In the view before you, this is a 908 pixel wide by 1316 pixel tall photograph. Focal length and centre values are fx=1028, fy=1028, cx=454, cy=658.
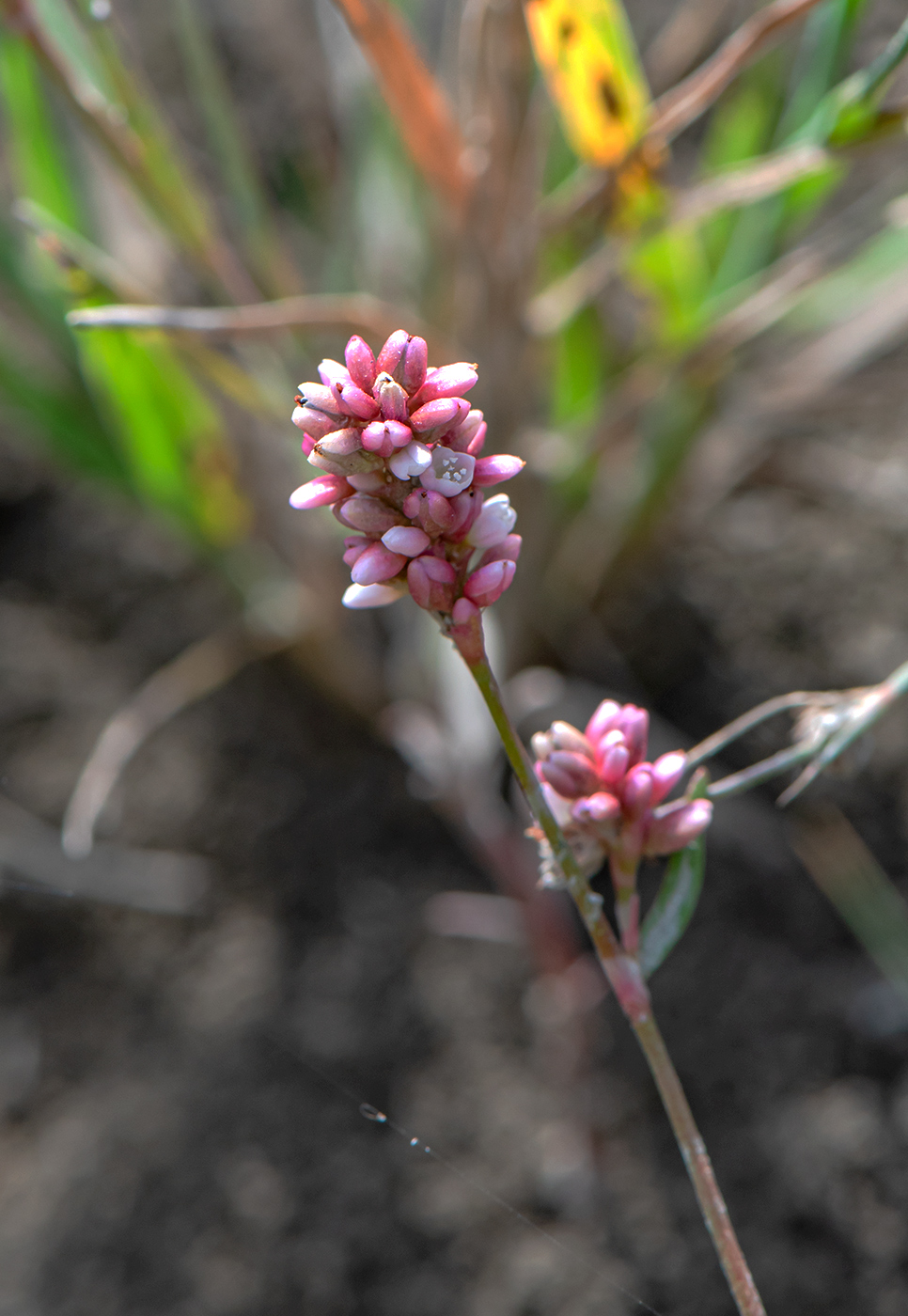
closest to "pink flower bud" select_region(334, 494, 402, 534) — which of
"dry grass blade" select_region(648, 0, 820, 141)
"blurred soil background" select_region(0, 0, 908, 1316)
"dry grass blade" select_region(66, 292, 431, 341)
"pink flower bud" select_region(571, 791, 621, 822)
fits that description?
"pink flower bud" select_region(571, 791, 621, 822)

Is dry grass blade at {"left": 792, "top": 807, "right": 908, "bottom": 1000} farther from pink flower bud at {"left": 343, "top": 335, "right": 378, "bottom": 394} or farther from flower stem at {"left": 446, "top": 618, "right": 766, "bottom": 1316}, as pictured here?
pink flower bud at {"left": 343, "top": 335, "right": 378, "bottom": 394}

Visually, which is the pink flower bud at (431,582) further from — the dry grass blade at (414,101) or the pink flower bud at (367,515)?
the dry grass blade at (414,101)

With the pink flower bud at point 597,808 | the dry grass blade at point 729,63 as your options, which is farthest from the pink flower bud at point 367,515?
the dry grass blade at point 729,63

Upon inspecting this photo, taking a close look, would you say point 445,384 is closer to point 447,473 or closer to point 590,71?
point 447,473

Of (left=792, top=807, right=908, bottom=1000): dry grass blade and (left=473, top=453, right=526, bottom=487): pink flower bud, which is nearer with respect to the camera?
(left=473, top=453, right=526, bottom=487): pink flower bud

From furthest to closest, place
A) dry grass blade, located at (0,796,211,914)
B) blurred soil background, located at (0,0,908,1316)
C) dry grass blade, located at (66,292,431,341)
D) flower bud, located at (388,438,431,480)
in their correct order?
dry grass blade, located at (0,796,211,914), blurred soil background, located at (0,0,908,1316), dry grass blade, located at (66,292,431,341), flower bud, located at (388,438,431,480)

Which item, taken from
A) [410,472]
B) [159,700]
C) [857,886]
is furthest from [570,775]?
[159,700]

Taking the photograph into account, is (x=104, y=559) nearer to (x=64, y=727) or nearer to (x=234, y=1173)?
(x=64, y=727)

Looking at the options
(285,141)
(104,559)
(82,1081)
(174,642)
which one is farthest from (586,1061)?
(285,141)
